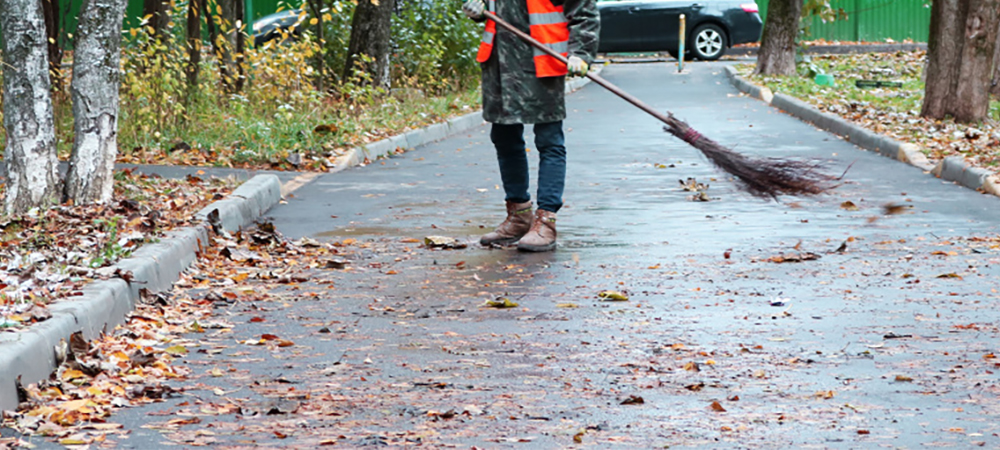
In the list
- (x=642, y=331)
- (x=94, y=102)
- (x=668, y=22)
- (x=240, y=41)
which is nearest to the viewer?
(x=642, y=331)

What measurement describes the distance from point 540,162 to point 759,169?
116 cm

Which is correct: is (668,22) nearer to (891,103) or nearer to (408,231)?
(891,103)

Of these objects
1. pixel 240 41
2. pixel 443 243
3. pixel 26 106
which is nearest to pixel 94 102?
pixel 26 106

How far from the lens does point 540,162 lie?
7.27 meters

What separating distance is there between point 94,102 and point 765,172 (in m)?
3.64

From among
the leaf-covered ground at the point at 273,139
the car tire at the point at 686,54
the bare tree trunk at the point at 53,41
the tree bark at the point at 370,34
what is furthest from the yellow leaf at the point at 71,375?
the car tire at the point at 686,54

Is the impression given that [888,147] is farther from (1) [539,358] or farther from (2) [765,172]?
(1) [539,358]

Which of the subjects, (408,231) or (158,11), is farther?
(158,11)

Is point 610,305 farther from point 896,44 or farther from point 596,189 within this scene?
point 896,44

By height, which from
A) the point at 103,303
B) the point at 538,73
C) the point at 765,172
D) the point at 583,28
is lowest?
the point at 103,303

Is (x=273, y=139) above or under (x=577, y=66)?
under

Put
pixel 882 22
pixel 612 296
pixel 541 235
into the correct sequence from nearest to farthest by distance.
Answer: pixel 612 296 → pixel 541 235 → pixel 882 22

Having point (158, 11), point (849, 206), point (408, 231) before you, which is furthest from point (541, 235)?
point (158, 11)

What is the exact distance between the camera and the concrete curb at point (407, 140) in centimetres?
1120
